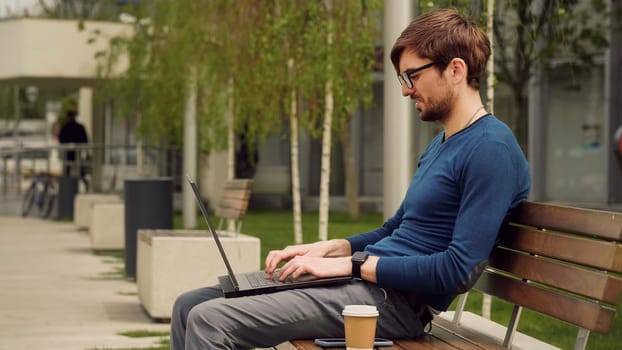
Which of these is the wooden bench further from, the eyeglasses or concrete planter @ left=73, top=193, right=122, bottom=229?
concrete planter @ left=73, top=193, right=122, bottom=229

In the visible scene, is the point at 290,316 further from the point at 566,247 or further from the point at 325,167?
the point at 325,167

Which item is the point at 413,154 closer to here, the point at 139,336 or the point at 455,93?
the point at 139,336

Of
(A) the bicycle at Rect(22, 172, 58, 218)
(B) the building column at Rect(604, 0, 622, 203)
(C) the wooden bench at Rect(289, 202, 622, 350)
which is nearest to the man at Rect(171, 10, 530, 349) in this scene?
(C) the wooden bench at Rect(289, 202, 622, 350)

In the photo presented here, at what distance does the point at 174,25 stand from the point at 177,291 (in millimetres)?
11593

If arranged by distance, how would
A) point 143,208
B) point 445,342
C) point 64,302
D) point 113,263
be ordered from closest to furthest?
1. point 445,342
2. point 64,302
3. point 143,208
4. point 113,263

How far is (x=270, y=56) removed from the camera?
15.8 metres

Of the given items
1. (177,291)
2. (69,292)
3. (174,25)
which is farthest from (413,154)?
(174,25)

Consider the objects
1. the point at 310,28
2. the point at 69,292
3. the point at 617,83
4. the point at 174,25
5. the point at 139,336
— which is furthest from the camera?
the point at 617,83

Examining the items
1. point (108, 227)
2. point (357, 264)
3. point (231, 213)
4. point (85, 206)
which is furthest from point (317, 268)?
point (85, 206)

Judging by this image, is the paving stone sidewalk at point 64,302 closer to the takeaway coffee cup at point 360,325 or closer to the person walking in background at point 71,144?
the takeaway coffee cup at point 360,325

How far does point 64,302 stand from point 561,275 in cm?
732

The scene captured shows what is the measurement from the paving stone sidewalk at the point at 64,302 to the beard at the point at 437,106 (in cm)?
422

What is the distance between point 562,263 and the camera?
432 centimetres

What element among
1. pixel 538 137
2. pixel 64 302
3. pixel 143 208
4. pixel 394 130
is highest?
pixel 394 130
